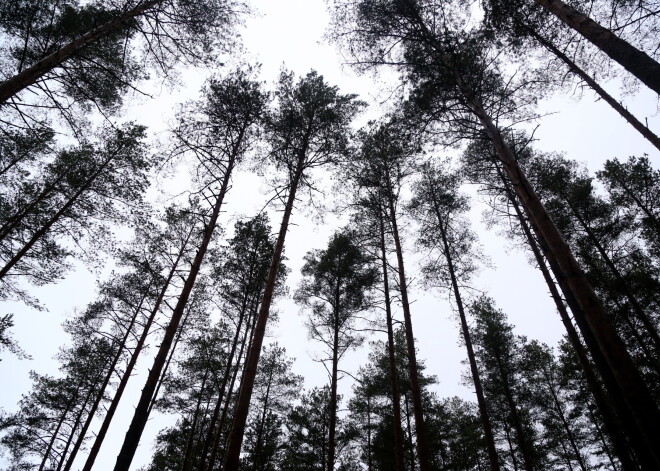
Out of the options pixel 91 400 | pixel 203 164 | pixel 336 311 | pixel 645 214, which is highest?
pixel 645 214

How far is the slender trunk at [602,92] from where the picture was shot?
8.42 meters

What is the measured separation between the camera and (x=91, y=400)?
15781 millimetres

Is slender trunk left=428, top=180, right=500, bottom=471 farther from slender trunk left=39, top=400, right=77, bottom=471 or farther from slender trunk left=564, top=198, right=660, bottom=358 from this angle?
slender trunk left=39, top=400, right=77, bottom=471

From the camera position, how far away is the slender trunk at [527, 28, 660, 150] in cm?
842

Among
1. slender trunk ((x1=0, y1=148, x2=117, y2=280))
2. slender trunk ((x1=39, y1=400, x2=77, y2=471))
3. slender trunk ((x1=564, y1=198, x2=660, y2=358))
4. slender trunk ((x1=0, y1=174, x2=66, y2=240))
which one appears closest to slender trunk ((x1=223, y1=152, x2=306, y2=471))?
slender trunk ((x1=0, y1=148, x2=117, y2=280))

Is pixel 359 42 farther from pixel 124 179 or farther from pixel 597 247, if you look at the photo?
pixel 597 247

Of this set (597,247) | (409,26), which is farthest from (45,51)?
(597,247)

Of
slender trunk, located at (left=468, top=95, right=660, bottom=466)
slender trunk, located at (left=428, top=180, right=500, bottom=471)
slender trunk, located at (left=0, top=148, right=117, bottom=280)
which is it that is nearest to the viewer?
slender trunk, located at (left=468, top=95, right=660, bottom=466)

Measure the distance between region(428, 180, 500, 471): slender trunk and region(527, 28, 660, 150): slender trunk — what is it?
5.86 metres

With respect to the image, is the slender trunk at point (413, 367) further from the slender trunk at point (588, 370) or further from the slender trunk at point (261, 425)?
the slender trunk at point (261, 425)

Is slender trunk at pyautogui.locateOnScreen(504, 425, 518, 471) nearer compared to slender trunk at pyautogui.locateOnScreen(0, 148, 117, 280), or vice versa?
slender trunk at pyautogui.locateOnScreen(0, 148, 117, 280)

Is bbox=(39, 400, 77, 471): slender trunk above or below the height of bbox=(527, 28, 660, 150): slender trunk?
below

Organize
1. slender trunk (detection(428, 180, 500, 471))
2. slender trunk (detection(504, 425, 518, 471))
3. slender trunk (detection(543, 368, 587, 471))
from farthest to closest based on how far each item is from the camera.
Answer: slender trunk (detection(504, 425, 518, 471)) → slender trunk (detection(543, 368, 587, 471)) → slender trunk (detection(428, 180, 500, 471))

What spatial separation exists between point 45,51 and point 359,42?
768 centimetres
